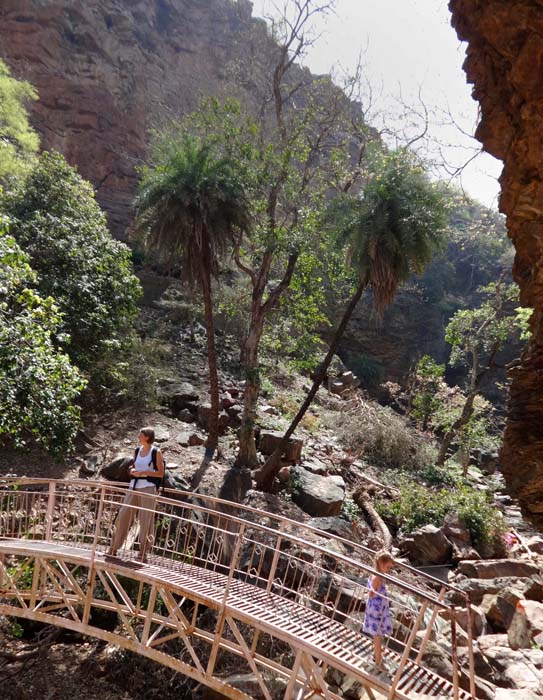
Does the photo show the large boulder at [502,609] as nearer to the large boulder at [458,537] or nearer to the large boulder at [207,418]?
the large boulder at [458,537]

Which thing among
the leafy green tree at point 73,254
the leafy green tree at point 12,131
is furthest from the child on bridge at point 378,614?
the leafy green tree at point 12,131

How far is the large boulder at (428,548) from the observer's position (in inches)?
420

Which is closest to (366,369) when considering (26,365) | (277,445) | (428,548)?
(277,445)

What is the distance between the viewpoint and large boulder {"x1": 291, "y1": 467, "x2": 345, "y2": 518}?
1147 cm

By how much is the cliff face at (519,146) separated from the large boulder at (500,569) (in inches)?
161

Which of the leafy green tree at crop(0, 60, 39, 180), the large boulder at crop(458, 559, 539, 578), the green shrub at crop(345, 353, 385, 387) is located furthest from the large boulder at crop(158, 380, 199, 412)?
the green shrub at crop(345, 353, 385, 387)

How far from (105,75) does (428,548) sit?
33136 millimetres

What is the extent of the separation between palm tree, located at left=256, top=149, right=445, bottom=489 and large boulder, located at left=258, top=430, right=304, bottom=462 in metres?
5.02

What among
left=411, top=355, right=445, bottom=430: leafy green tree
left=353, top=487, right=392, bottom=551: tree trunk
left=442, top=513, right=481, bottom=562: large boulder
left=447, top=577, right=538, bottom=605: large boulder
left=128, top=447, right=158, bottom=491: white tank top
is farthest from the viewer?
left=411, top=355, right=445, bottom=430: leafy green tree

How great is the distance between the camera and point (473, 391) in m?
18.0

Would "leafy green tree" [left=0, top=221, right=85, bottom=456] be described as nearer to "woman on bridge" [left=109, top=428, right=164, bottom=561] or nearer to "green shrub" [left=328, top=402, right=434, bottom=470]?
"woman on bridge" [left=109, top=428, right=164, bottom=561]

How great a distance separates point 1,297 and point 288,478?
801 centimetres

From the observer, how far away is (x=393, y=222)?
441 inches

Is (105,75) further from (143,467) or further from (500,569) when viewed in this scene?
(500,569)
